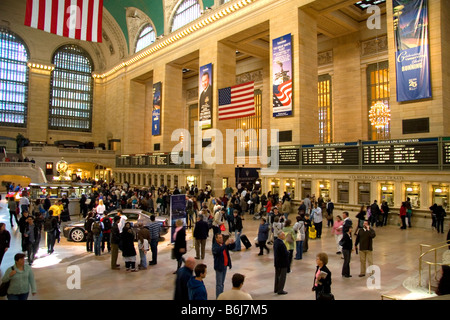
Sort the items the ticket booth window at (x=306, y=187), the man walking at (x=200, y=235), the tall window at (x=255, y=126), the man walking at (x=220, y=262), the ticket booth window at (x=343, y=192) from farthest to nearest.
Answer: the tall window at (x=255, y=126), the ticket booth window at (x=306, y=187), the ticket booth window at (x=343, y=192), the man walking at (x=200, y=235), the man walking at (x=220, y=262)

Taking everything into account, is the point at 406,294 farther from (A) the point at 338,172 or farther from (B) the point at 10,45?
(B) the point at 10,45

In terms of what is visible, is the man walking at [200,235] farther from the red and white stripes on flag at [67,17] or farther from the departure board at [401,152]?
the departure board at [401,152]

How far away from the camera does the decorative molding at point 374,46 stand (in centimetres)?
2145

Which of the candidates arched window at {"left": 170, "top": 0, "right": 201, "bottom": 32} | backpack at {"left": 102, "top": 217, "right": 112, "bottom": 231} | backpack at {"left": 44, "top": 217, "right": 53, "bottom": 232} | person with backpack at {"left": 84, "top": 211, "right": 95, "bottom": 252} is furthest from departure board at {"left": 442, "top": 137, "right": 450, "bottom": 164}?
arched window at {"left": 170, "top": 0, "right": 201, "bottom": 32}

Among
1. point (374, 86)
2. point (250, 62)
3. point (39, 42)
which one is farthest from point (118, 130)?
point (374, 86)

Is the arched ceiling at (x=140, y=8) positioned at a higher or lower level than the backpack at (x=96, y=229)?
higher

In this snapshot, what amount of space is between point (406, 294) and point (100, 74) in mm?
47407

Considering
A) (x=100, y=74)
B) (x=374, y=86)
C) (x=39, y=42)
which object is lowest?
(x=374, y=86)

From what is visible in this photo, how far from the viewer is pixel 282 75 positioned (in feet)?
65.0

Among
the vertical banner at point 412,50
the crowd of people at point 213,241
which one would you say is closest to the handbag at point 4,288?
the crowd of people at point 213,241

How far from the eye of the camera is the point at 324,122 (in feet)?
80.9

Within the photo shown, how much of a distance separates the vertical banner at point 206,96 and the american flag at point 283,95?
6.79 metres

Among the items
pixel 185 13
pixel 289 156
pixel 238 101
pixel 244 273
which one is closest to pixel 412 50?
pixel 289 156
